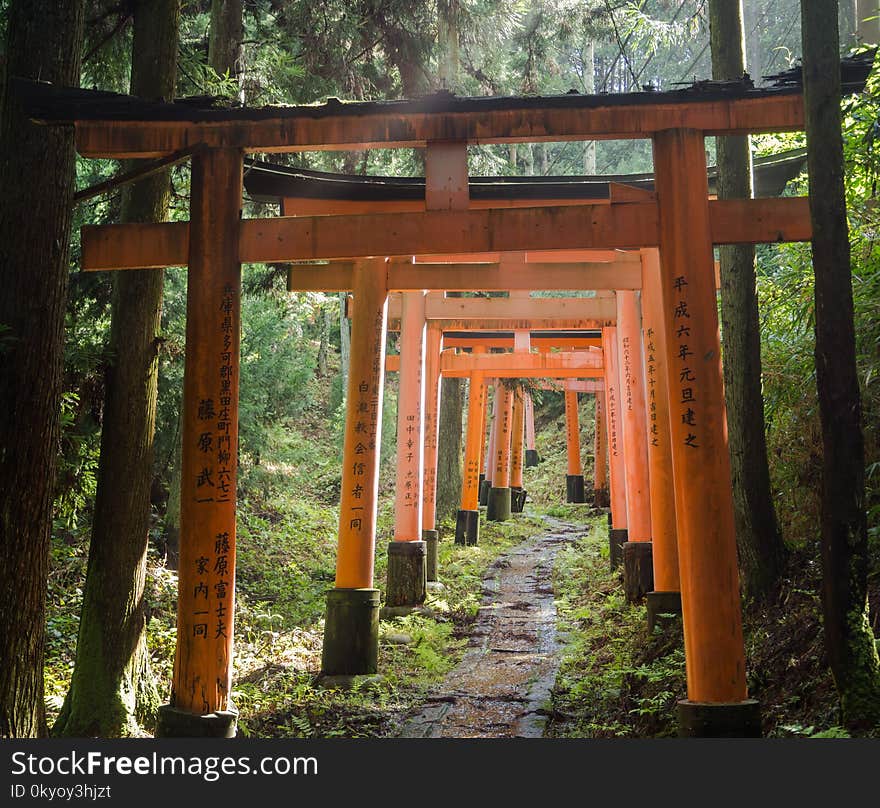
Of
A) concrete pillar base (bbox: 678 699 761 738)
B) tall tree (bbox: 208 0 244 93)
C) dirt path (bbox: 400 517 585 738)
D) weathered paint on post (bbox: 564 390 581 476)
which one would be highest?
tall tree (bbox: 208 0 244 93)

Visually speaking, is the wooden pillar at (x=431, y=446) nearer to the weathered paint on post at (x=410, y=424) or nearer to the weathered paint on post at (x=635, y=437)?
the weathered paint on post at (x=410, y=424)

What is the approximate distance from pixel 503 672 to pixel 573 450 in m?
18.0

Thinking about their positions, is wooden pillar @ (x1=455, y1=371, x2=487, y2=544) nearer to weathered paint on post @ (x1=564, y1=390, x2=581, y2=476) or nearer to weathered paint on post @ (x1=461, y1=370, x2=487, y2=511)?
weathered paint on post @ (x1=461, y1=370, x2=487, y2=511)

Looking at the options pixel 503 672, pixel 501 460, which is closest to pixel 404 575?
pixel 503 672

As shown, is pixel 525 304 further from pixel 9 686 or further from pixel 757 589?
pixel 9 686

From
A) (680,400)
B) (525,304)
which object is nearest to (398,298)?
(525,304)

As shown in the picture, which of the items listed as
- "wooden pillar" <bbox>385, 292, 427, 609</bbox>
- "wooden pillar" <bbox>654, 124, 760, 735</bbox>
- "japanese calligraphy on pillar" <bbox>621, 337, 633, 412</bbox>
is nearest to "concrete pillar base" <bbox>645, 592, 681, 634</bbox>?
"japanese calligraphy on pillar" <bbox>621, 337, 633, 412</bbox>

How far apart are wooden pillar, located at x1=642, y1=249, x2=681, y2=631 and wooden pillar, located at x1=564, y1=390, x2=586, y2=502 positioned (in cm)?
1637

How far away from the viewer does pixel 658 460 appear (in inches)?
354

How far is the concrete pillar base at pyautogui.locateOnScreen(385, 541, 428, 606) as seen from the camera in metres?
11.9

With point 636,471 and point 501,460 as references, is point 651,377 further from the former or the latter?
point 501,460

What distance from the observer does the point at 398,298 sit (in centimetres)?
1317

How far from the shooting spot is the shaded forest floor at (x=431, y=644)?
6.48 meters

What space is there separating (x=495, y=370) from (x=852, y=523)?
45.1 ft
